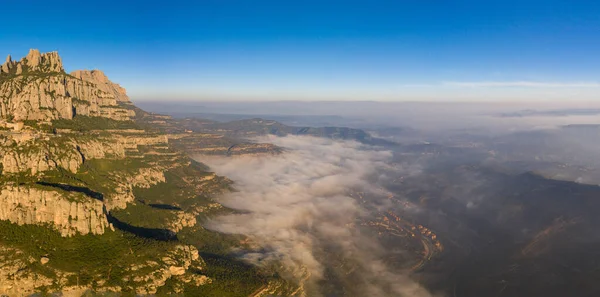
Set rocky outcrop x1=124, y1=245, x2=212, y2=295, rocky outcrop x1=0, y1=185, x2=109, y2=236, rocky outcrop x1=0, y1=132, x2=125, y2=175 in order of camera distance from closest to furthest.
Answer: rocky outcrop x1=124, y1=245, x2=212, y2=295, rocky outcrop x1=0, y1=185, x2=109, y2=236, rocky outcrop x1=0, y1=132, x2=125, y2=175

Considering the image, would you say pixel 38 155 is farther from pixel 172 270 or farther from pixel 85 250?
pixel 172 270

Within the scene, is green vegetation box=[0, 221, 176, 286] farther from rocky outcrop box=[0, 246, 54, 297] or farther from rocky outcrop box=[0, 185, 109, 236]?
rocky outcrop box=[0, 185, 109, 236]

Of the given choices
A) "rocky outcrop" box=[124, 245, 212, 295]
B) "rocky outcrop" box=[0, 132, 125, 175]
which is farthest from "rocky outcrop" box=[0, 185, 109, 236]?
"rocky outcrop" box=[124, 245, 212, 295]

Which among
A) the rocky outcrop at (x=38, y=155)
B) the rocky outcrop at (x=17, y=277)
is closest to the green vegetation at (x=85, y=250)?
the rocky outcrop at (x=17, y=277)

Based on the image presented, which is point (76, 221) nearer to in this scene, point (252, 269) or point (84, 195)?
point (84, 195)

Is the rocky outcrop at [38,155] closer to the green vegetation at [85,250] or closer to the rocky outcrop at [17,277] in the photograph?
the green vegetation at [85,250]

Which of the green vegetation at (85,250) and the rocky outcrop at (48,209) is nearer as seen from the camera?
the green vegetation at (85,250)

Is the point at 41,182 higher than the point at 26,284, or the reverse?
the point at 41,182

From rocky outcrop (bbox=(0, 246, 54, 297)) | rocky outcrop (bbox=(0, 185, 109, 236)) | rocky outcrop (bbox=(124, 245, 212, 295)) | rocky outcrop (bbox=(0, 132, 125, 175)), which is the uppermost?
rocky outcrop (bbox=(0, 132, 125, 175))

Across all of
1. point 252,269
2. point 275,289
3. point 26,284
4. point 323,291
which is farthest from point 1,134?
point 323,291
